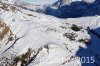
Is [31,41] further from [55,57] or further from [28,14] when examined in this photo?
[28,14]

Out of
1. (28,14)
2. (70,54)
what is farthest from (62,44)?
(28,14)

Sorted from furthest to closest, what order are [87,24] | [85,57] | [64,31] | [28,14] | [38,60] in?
[87,24]
[28,14]
[64,31]
[85,57]
[38,60]

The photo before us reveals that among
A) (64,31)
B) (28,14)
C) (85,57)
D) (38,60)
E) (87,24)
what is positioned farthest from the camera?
(87,24)

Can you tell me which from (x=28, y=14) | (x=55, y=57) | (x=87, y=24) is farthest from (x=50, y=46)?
(x=87, y=24)

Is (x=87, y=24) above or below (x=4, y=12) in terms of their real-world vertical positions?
below

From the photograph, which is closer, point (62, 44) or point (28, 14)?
point (62, 44)

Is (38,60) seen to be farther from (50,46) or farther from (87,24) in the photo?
(87,24)
